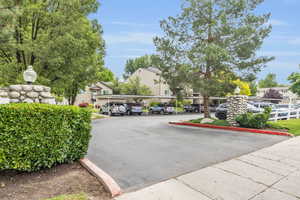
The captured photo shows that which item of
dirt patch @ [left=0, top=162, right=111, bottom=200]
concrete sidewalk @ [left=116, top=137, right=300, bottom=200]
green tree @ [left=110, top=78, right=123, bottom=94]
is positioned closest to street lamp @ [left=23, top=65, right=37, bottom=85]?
dirt patch @ [left=0, top=162, right=111, bottom=200]

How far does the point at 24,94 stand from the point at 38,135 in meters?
2.30

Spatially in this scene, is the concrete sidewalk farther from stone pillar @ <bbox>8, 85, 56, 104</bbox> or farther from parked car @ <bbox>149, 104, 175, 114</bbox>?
parked car @ <bbox>149, 104, 175, 114</bbox>

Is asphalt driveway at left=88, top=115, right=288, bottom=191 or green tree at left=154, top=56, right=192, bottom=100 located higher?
green tree at left=154, top=56, right=192, bottom=100

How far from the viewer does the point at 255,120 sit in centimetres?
859

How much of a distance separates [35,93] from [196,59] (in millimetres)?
8675

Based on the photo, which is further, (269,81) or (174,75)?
(269,81)

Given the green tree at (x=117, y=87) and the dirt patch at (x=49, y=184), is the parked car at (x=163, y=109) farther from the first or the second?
the dirt patch at (x=49, y=184)

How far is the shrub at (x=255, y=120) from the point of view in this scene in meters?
8.52

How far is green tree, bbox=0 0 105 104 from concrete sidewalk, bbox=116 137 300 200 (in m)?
8.44

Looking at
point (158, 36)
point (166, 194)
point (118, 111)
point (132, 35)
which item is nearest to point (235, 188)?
point (166, 194)

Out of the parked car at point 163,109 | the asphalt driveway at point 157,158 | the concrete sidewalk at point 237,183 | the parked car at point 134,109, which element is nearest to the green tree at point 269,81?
the parked car at point 163,109

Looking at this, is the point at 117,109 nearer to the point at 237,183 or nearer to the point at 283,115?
the point at 283,115

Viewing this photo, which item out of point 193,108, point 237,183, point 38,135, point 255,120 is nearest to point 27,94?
point 38,135

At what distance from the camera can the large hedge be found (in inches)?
120
